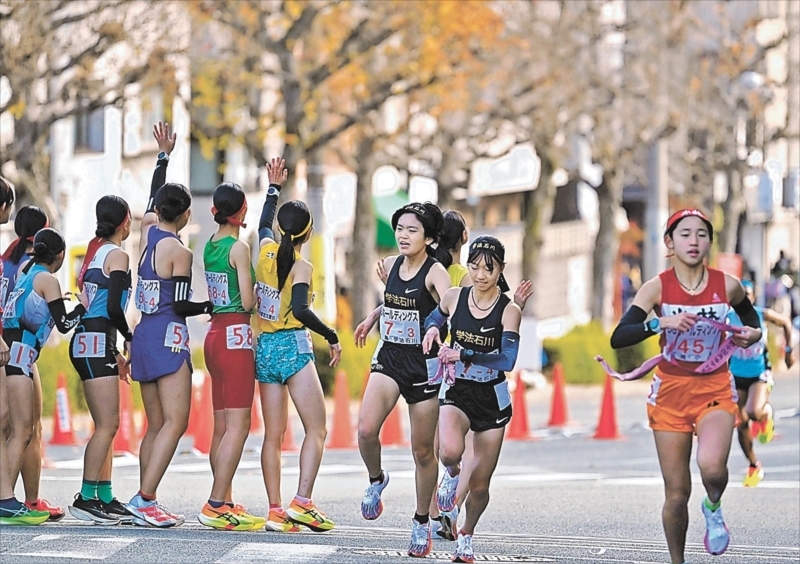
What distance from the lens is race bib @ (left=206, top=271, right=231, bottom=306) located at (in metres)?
10.3

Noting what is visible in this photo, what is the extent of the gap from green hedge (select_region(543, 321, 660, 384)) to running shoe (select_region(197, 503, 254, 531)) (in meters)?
21.1

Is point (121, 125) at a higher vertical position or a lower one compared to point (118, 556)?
higher

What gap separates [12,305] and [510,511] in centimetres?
413

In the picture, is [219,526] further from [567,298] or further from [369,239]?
[567,298]

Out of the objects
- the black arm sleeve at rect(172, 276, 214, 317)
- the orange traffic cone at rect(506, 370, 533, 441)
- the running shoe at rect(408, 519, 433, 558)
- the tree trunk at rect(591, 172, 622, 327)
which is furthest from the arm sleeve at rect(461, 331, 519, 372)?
the tree trunk at rect(591, 172, 622, 327)

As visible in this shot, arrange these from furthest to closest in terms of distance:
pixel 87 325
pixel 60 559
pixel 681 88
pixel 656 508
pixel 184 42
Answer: pixel 681 88, pixel 184 42, pixel 656 508, pixel 87 325, pixel 60 559

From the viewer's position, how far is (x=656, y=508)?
44.0 feet

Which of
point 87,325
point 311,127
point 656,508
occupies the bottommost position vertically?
point 656,508

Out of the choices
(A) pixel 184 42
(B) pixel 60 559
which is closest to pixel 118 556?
(B) pixel 60 559

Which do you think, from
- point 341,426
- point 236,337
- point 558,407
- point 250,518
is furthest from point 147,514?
point 558,407

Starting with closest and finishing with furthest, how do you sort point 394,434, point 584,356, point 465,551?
point 465,551
point 394,434
point 584,356

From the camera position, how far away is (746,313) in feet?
29.6

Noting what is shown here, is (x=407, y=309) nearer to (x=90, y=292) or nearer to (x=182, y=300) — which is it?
(x=182, y=300)

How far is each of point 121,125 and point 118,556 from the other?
25104mm
